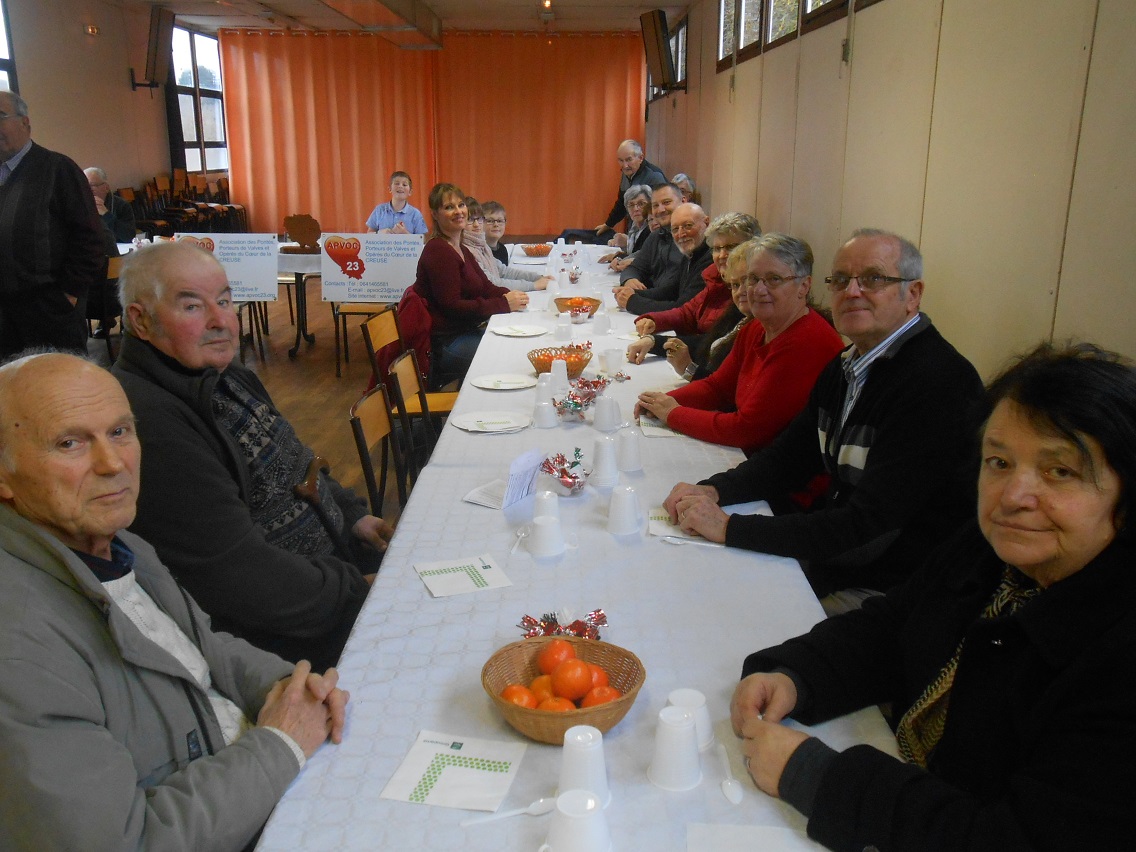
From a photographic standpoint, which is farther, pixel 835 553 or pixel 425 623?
pixel 835 553

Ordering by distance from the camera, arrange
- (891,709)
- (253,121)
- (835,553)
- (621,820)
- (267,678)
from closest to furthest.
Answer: (621,820)
(267,678)
(891,709)
(835,553)
(253,121)

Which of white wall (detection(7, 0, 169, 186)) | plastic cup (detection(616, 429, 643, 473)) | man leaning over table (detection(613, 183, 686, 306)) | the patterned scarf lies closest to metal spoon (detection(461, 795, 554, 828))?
the patterned scarf

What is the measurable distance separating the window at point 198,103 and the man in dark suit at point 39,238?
304 inches

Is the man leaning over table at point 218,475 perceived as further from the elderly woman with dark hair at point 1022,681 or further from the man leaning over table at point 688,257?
the man leaning over table at point 688,257

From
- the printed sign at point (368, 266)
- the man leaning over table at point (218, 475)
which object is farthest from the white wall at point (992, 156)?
the printed sign at point (368, 266)

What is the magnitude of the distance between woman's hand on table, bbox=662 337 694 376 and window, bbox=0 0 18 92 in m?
7.18

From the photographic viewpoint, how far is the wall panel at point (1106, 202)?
1.90 metres

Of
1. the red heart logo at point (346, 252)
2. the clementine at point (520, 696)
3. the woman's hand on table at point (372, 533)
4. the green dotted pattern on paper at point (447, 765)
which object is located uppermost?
the red heart logo at point (346, 252)

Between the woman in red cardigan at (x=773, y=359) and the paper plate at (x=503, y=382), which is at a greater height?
the woman in red cardigan at (x=773, y=359)

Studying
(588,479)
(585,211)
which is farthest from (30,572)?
(585,211)

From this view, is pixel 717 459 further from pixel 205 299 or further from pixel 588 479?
pixel 205 299

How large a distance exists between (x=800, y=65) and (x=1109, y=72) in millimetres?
2904

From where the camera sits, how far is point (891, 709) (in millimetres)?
1482

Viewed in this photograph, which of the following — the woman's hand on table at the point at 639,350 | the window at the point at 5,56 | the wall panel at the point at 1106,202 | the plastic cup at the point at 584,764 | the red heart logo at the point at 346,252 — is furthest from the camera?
the window at the point at 5,56
